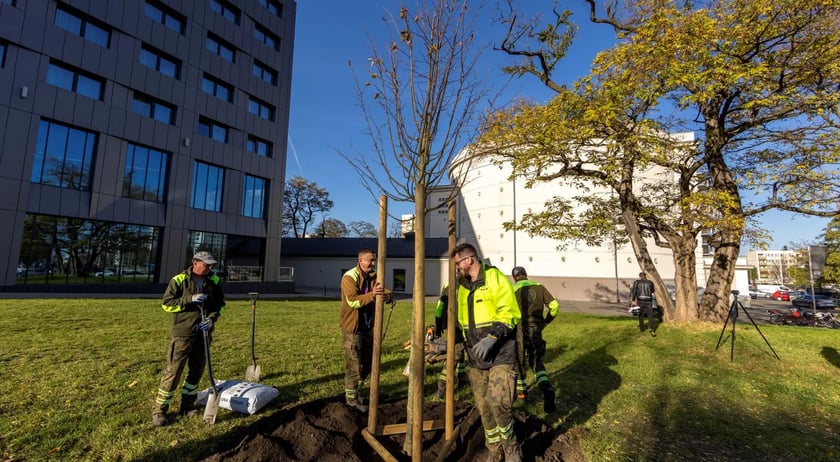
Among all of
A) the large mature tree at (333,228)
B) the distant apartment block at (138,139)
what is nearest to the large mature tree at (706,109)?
the distant apartment block at (138,139)

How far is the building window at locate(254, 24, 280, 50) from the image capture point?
28578 mm

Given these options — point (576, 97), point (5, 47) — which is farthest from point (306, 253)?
point (576, 97)

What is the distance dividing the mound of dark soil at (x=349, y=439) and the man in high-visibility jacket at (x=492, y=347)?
1.13ft

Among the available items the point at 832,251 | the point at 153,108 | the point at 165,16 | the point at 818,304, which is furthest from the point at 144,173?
the point at 818,304

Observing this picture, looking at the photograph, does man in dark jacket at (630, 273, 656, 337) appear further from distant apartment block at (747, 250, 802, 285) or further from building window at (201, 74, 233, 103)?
distant apartment block at (747, 250, 802, 285)

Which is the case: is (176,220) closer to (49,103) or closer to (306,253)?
(49,103)

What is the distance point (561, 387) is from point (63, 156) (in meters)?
24.4

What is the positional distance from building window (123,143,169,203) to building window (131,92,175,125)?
2.03m

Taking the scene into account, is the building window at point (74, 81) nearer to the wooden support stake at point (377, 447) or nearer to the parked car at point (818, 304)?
the wooden support stake at point (377, 447)

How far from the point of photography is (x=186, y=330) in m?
4.27

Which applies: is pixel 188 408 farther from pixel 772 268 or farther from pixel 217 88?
pixel 772 268

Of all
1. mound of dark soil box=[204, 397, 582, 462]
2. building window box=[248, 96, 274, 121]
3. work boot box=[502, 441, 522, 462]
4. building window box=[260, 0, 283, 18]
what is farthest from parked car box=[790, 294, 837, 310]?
building window box=[260, 0, 283, 18]

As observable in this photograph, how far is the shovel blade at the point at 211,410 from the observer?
13.5 ft

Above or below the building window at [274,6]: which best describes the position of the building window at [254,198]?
below
